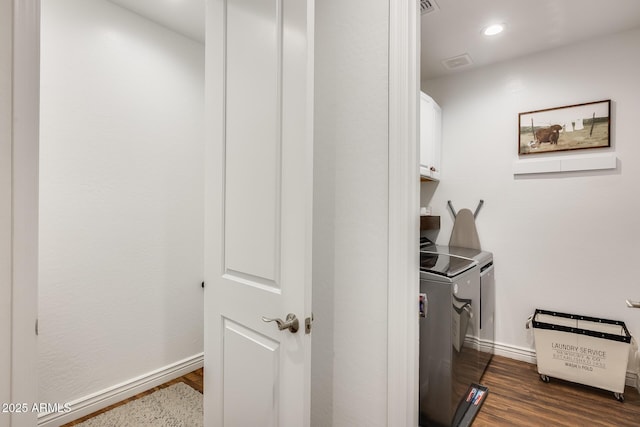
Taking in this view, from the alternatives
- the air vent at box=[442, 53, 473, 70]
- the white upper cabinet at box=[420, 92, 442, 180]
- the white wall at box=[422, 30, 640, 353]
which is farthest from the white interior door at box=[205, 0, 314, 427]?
the white wall at box=[422, 30, 640, 353]

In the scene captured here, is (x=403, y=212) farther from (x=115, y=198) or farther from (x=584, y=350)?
(x=584, y=350)

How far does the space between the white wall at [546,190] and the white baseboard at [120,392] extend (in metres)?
2.48

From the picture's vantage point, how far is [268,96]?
111 cm

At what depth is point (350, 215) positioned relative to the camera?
4.09ft

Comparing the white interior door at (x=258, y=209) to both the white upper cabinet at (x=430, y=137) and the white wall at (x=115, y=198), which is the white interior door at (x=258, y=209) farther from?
the white upper cabinet at (x=430, y=137)

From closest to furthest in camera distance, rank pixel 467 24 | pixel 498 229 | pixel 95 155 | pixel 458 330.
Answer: pixel 458 330 → pixel 95 155 → pixel 467 24 → pixel 498 229

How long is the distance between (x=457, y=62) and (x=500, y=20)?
0.58 metres

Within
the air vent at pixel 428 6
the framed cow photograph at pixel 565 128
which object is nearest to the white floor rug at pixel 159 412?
the air vent at pixel 428 6

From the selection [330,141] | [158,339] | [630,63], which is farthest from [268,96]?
[630,63]

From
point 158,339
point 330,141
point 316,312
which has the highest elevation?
point 330,141

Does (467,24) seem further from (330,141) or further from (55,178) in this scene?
(55,178)

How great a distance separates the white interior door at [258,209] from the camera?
3.26 ft

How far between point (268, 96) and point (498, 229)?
245 cm

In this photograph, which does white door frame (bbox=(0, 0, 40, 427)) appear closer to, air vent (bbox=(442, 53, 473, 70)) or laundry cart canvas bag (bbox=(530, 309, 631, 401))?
air vent (bbox=(442, 53, 473, 70))
